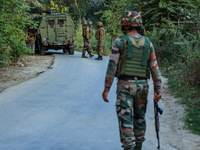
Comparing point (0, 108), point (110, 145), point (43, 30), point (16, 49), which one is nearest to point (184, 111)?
point (110, 145)

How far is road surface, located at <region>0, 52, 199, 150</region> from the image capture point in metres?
5.08

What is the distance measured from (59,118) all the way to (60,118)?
0.06 feet

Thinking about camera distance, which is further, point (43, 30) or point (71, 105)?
point (43, 30)

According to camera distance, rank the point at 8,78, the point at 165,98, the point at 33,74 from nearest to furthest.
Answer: the point at 165,98 < the point at 8,78 < the point at 33,74

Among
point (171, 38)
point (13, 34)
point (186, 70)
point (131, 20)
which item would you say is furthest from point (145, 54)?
point (13, 34)

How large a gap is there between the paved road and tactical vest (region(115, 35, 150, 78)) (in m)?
1.34

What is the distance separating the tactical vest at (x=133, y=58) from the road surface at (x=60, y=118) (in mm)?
1337

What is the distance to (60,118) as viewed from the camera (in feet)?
21.3

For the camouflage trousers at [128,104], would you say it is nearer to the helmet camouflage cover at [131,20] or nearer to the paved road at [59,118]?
the helmet camouflage cover at [131,20]

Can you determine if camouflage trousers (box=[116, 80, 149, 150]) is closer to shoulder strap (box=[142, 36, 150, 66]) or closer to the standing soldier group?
shoulder strap (box=[142, 36, 150, 66])

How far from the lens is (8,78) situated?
1195cm

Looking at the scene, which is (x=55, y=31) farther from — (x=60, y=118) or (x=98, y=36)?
(x=60, y=118)

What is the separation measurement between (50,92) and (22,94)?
28.2 inches

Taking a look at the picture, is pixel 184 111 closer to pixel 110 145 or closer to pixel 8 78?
pixel 110 145
